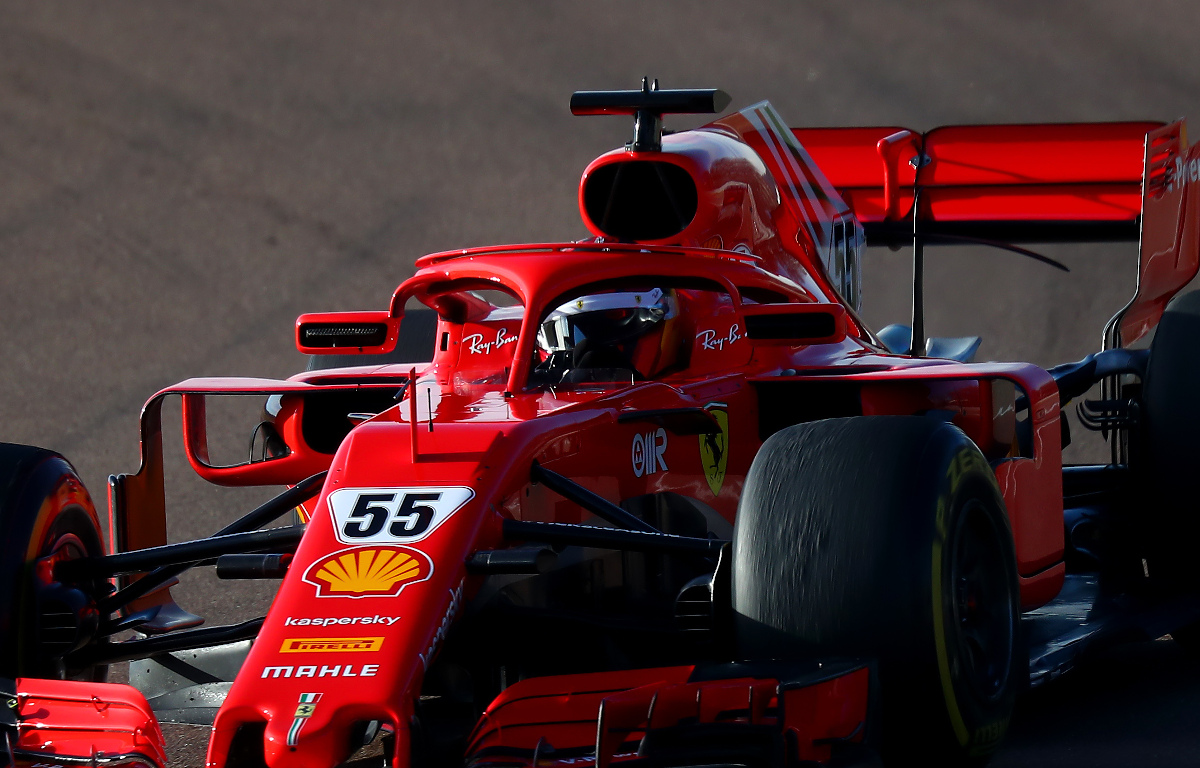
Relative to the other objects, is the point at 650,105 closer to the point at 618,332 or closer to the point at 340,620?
the point at 618,332

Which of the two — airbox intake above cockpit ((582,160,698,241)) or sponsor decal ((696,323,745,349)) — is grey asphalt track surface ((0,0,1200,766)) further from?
sponsor decal ((696,323,745,349))

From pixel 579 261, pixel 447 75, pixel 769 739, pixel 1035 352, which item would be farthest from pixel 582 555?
pixel 447 75

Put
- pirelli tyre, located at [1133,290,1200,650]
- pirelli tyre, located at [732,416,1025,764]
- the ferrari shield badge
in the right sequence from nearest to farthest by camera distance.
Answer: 1. pirelli tyre, located at [732,416,1025,764]
2. the ferrari shield badge
3. pirelli tyre, located at [1133,290,1200,650]

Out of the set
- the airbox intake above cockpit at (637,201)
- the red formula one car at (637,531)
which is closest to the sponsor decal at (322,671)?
the red formula one car at (637,531)

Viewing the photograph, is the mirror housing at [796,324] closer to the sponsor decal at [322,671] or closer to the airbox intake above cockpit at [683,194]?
the airbox intake above cockpit at [683,194]

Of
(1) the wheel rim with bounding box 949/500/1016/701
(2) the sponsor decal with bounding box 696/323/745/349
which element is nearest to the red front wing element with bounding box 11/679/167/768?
(1) the wheel rim with bounding box 949/500/1016/701

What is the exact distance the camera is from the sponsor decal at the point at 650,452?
172 inches

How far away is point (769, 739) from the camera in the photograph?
308 centimetres

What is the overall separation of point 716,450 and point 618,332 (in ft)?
1.58

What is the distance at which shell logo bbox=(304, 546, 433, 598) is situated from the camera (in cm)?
346

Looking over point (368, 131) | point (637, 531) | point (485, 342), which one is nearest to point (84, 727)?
point (637, 531)

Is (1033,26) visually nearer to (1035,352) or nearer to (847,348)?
(1035,352)

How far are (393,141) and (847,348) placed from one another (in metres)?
13.6

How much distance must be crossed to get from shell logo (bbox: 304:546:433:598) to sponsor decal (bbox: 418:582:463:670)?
78 mm
